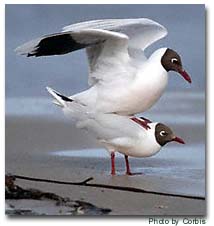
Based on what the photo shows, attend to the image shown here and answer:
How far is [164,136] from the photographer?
2.22 meters

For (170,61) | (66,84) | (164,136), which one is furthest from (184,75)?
(66,84)

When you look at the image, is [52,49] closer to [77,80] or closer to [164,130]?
[77,80]

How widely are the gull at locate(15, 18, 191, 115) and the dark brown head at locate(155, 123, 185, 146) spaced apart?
57 millimetres

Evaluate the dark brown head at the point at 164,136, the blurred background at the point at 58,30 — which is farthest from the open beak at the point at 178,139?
the blurred background at the point at 58,30

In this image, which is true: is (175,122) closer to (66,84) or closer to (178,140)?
(178,140)

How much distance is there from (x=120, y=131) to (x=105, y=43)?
205mm

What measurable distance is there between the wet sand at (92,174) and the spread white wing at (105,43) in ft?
0.51

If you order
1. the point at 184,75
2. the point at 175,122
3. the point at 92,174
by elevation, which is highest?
the point at 184,75

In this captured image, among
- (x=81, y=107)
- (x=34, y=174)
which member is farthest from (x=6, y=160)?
(x=81, y=107)

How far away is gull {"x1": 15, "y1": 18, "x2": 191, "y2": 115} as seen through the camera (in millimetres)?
2211

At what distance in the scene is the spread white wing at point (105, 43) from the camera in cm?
220

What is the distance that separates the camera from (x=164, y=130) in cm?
222

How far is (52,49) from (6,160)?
0.90 ft

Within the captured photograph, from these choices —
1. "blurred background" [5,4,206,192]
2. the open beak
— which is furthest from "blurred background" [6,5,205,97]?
the open beak
